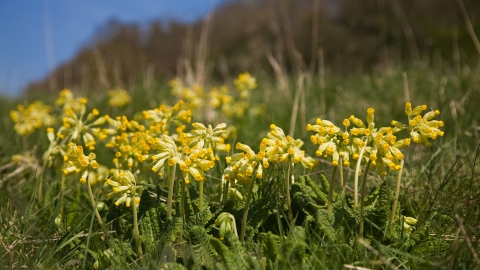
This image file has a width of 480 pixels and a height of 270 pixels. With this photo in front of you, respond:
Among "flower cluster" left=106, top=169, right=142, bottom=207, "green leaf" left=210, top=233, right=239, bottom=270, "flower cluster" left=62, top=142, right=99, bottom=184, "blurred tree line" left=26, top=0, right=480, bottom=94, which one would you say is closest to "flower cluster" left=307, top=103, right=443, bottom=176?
"green leaf" left=210, top=233, right=239, bottom=270

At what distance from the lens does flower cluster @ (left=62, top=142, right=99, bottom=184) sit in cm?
191

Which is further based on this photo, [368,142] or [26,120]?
[26,120]

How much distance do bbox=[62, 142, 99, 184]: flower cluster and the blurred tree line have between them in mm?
8118

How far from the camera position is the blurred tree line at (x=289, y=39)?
13711 mm

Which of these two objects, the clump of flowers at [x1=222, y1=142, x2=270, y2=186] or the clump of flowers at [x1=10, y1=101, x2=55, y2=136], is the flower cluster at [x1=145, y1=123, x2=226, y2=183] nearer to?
the clump of flowers at [x1=222, y1=142, x2=270, y2=186]

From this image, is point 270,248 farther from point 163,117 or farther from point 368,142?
point 163,117

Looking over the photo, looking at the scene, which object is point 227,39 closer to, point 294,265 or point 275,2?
point 275,2

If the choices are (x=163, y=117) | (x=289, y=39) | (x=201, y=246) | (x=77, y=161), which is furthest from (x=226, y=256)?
(x=289, y=39)

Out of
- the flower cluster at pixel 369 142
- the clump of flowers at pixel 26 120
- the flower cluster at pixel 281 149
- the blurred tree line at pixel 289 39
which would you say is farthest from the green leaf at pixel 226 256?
the blurred tree line at pixel 289 39

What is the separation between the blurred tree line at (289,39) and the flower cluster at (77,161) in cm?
812

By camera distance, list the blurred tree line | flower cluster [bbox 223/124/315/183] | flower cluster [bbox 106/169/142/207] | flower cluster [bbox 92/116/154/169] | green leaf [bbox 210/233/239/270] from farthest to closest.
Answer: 1. the blurred tree line
2. flower cluster [bbox 92/116/154/169]
3. flower cluster [bbox 106/169/142/207]
4. flower cluster [bbox 223/124/315/183]
5. green leaf [bbox 210/233/239/270]

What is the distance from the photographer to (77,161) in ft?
6.42

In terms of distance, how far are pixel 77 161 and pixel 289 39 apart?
9.94m

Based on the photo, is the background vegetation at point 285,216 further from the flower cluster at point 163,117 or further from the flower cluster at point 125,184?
the flower cluster at point 163,117
